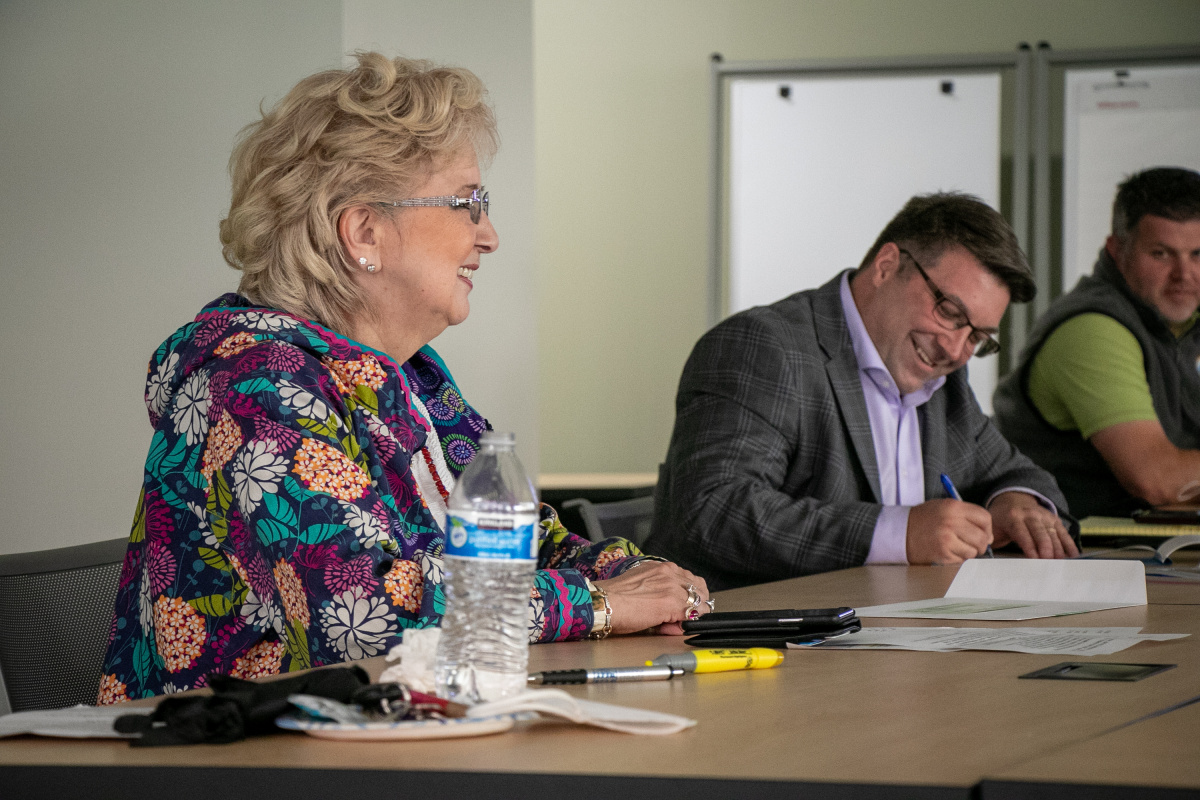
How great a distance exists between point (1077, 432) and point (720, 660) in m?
2.34

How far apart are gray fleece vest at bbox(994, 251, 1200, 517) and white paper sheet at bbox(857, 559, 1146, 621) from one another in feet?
4.32

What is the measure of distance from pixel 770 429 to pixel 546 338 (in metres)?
2.92

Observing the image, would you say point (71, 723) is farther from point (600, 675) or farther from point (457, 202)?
point (457, 202)

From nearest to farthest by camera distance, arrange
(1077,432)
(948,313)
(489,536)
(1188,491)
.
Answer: (489,536)
(948,313)
(1188,491)
(1077,432)

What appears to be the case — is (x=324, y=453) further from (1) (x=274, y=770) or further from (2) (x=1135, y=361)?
(2) (x=1135, y=361)

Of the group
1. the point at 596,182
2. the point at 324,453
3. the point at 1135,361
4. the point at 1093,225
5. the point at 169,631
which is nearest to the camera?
the point at 324,453

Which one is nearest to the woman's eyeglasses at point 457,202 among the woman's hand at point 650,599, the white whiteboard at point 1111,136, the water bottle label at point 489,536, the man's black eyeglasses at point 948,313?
the woman's hand at point 650,599

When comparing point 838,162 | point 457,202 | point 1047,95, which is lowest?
point 457,202

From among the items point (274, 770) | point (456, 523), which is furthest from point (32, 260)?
point (274, 770)

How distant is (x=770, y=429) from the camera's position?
2.29 m

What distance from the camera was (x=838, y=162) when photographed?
4.68 metres

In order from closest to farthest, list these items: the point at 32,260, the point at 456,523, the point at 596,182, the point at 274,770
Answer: the point at 274,770
the point at 456,523
the point at 32,260
the point at 596,182

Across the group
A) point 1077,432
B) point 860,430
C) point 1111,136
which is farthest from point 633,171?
point 860,430

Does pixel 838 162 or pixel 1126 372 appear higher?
pixel 838 162
